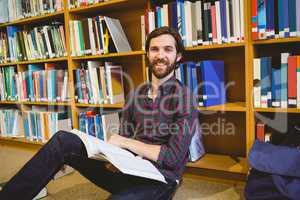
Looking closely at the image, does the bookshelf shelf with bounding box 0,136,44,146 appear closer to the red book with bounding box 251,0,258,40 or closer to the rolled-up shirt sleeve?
the rolled-up shirt sleeve

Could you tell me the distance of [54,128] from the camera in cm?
249

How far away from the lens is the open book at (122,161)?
44.4 inches

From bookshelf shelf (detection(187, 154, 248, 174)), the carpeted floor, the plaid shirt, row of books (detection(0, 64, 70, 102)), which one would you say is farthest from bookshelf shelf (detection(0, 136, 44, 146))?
bookshelf shelf (detection(187, 154, 248, 174))

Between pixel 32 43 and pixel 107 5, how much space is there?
93 centimetres

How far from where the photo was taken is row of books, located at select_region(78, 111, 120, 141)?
2.15 metres

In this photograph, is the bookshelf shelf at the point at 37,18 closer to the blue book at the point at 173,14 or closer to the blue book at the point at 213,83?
the blue book at the point at 173,14

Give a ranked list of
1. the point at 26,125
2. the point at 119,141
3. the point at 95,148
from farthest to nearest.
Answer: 1. the point at 26,125
2. the point at 119,141
3. the point at 95,148

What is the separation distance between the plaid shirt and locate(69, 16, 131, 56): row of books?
63 centimetres

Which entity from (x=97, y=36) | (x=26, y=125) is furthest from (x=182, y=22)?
(x=26, y=125)

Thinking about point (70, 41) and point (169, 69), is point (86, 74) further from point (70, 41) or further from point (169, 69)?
point (169, 69)

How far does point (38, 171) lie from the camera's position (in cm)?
118

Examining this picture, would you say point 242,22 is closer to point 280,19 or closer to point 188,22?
point 280,19

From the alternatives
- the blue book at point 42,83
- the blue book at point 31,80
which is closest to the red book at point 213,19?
the blue book at point 42,83

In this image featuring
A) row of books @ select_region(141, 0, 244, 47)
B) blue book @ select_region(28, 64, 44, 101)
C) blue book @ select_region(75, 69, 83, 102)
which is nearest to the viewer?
row of books @ select_region(141, 0, 244, 47)
